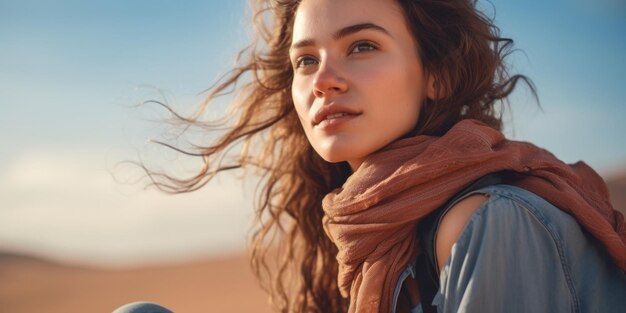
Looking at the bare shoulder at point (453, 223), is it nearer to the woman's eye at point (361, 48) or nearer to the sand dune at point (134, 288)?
the woman's eye at point (361, 48)

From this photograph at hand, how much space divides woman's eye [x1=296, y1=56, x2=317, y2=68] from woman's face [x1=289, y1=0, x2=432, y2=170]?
27mm

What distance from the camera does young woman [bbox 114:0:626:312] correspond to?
2.44 meters

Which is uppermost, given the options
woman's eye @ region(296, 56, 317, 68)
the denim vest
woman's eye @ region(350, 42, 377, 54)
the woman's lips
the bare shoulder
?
woman's eye @ region(296, 56, 317, 68)

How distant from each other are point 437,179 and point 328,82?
2.28 ft

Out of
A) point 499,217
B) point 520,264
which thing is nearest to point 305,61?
point 499,217

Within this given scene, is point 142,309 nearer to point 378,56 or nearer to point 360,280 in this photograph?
point 360,280

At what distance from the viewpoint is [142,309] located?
3248 millimetres

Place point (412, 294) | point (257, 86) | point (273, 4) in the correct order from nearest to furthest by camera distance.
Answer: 1. point (412, 294)
2. point (273, 4)
3. point (257, 86)

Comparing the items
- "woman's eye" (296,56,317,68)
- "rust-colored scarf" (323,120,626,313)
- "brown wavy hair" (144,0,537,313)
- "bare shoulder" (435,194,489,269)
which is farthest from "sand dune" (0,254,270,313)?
"bare shoulder" (435,194,489,269)

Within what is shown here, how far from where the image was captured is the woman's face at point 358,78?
307cm

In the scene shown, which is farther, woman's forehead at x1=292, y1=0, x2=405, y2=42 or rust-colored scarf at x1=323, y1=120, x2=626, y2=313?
woman's forehead at x1=292, y1=0, x2=405, y2=42

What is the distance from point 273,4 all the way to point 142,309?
6.11 feet

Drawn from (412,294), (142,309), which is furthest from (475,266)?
(142,309)

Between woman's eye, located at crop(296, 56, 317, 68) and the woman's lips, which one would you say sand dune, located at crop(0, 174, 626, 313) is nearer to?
woman's eye, located at crop(296, 56, 317, 68)
